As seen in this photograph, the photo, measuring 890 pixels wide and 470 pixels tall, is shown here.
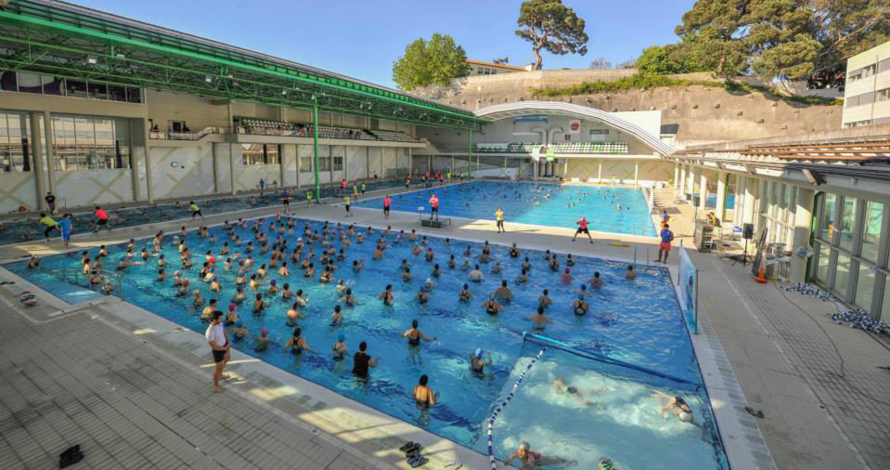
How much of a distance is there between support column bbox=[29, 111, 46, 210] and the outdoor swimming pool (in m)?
0.98

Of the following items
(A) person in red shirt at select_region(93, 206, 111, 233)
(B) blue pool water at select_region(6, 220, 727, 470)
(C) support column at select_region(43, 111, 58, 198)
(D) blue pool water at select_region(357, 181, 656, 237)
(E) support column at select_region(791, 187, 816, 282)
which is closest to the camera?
(B) blue pool water at select_region(6, 220, 727, 470)

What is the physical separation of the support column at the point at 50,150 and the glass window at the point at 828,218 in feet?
103

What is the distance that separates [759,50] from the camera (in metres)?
52.7

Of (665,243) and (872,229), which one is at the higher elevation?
(872,229)

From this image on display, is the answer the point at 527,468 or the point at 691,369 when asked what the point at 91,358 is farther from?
the point at 691,369

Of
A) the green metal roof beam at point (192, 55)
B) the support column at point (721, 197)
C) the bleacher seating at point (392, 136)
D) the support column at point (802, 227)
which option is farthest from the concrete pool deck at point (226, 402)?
the bleacher seating at point (392, 136)

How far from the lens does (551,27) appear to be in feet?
259

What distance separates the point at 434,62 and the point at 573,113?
28042mm

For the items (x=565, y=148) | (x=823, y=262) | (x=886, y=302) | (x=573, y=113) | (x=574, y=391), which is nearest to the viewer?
(x=574, y=391)

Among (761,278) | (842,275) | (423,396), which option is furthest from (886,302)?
(423,396)

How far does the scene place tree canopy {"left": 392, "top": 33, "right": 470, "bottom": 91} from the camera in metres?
69.9

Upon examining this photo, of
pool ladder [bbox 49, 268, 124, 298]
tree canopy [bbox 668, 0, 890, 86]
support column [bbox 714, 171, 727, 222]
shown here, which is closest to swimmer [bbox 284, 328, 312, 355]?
pool ladder [bbox 49, 268, 124, 298]

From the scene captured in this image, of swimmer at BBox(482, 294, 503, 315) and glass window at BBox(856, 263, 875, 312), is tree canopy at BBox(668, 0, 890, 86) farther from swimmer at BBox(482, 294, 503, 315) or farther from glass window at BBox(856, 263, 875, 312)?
swimmer at BBox(482, 294, 503, 315)

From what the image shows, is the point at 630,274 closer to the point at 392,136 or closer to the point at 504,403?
the point at 504,403
